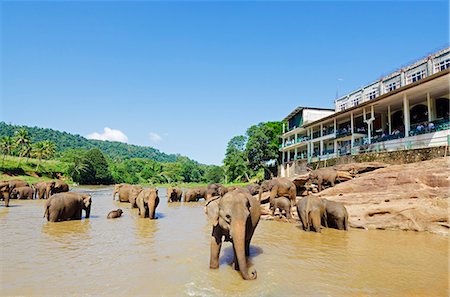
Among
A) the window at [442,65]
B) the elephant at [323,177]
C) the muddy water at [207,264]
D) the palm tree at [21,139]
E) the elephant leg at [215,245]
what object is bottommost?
the muddy water at [207,264]

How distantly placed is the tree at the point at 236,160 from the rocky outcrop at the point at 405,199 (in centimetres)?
4410

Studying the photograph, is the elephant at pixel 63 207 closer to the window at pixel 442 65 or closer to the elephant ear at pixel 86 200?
the elephant ear at pixel 86 200

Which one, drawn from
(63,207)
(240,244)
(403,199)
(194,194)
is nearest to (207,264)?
(240,244)

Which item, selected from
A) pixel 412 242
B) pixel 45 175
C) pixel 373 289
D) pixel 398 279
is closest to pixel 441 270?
pixel 398 279

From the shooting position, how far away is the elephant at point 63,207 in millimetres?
14352

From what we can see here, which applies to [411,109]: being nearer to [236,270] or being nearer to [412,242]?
[412,242]

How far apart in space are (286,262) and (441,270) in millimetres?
3716

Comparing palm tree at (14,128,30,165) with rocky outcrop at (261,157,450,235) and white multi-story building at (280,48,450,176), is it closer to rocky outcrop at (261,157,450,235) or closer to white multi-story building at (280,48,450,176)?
white multi-story building at (280,48,450,176)

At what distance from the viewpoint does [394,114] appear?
33.3 metres

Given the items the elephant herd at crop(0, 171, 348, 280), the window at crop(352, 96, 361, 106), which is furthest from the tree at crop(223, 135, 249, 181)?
the elephant herd at crop(0, 171, 348, 280)

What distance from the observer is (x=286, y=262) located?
807cm

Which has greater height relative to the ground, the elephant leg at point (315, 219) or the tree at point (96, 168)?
the tree at point (96, 168)

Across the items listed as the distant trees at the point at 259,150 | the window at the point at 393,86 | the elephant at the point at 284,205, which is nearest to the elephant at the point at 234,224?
the elephant at the point at 284,205

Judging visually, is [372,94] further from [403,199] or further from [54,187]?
[54,187]
